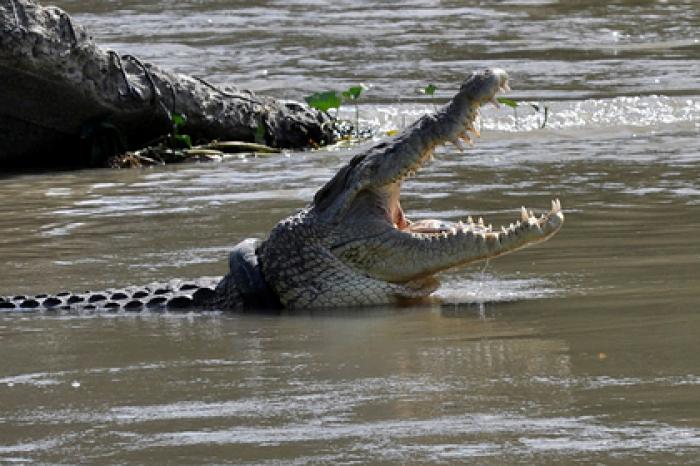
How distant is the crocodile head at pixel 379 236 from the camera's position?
20.1ft

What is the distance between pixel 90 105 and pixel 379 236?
534cm

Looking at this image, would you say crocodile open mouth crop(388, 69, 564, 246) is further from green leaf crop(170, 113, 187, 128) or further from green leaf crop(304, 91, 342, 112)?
green leaf crop(304, 91, 342, 112)

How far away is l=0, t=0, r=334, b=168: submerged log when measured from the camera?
1084 centimetres

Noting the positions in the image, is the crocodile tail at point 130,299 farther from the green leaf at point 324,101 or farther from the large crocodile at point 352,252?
the green leaf at point 324,101

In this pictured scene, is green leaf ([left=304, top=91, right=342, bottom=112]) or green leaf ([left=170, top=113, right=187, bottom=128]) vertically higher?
green leaf ([left=304, top=91, right=342, bottom=112])

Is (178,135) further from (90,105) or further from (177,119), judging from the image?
(90,105)

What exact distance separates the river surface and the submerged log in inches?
22.4

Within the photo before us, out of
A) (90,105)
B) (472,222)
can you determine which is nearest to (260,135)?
(90,105)

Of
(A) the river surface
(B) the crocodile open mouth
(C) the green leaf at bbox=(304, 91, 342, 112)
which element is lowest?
(A) the river surface

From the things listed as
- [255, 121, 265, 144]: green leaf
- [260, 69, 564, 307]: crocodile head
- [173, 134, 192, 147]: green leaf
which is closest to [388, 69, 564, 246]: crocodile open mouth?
[260, 69, 564, 307]: crocodile head

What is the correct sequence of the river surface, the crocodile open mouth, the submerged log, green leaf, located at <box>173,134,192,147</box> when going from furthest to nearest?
1. green leaf, located at <box>173,134,192,147</box>
2. the submerged log
3. the crocodile open mouth
4. the river surface

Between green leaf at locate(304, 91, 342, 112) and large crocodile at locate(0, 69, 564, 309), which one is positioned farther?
green leaf at locate(304, 91, 342, 112)

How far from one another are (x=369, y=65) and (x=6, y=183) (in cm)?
513

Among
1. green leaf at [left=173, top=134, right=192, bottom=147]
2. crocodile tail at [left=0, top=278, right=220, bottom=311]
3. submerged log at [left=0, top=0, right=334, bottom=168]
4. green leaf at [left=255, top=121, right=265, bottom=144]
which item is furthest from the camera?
green leaf at [left=255, top=121, right=265, bottom=144]
